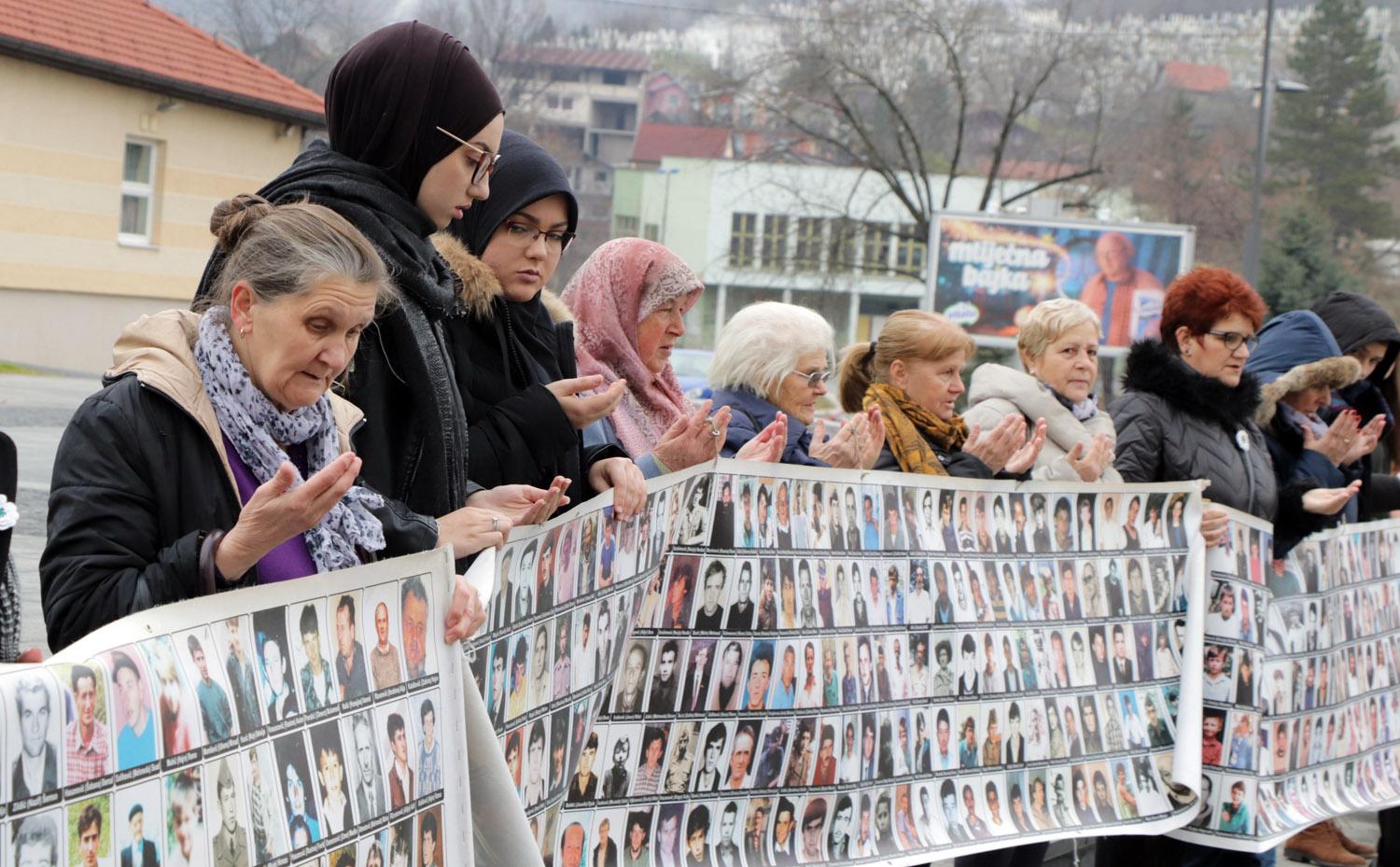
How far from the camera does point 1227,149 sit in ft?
229

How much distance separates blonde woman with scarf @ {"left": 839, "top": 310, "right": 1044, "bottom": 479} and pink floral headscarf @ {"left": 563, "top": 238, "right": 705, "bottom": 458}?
81 cm

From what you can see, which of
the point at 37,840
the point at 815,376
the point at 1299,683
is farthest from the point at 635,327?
the point at 1299,683

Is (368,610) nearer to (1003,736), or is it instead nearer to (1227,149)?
(1003,736)

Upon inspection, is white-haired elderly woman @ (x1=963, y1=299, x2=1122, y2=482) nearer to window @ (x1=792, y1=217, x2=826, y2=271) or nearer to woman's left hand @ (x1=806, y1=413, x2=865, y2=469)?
woman's left hand @ (x1=806, y1=413, x2=865, y2=469)

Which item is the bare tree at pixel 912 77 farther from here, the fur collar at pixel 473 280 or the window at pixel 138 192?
the fur collar at pixel 473 280

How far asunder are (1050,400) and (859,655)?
1.46 m

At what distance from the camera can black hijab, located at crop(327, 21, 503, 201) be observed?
3027 millimetres

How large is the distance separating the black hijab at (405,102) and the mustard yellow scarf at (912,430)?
198cm

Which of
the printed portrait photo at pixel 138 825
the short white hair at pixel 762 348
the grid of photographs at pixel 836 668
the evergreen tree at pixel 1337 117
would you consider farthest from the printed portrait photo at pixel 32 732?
the evergreen tree at pixel 1337 117

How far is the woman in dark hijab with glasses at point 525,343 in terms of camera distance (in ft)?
10.8

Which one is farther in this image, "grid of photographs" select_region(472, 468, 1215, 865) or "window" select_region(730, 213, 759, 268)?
"window" select_region(730, 213, 759, 268)

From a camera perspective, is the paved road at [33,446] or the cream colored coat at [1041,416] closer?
the cream colored coat at [1041,416]

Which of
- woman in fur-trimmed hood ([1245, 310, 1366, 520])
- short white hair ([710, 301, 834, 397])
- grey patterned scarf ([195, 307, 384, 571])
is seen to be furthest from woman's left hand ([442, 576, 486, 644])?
woman in fur-trimmed hood ([1245, 310, 1366, 520])

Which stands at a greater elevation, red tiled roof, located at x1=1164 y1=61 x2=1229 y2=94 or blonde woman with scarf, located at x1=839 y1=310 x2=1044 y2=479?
red tiled roof, located at x1=1164 y1=61 x2=1229 y2=94
